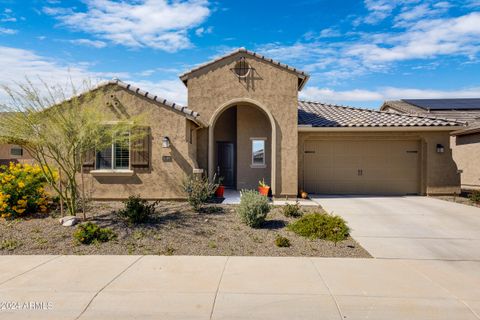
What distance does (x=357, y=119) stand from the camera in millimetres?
14375

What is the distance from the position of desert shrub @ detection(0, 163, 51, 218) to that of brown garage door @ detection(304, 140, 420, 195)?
35.3ft

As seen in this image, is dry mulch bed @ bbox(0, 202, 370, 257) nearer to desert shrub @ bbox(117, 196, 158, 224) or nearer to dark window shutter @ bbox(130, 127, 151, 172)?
desert shrub @ bbox(117, 196, 158, 224)

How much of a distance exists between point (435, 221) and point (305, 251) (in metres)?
5.28

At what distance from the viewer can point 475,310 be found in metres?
4.03

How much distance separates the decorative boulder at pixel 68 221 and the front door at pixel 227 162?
842 cm

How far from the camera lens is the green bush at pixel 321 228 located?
7281mm

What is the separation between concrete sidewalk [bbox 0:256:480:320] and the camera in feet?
13.0

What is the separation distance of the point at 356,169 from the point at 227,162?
660 centimetres

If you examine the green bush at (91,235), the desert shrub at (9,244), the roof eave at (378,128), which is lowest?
the desert shrub at (9,244)

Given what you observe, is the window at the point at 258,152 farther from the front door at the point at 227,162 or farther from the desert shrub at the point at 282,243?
the desert shrub at the point at 282,243

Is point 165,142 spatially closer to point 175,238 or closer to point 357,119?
point 175,238

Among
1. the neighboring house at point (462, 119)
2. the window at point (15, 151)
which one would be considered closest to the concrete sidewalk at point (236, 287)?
the window at point (15, 151)

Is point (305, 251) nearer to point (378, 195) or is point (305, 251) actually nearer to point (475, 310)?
point (475, 310)

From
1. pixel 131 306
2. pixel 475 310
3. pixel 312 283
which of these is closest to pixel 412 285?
pixel 475 310
